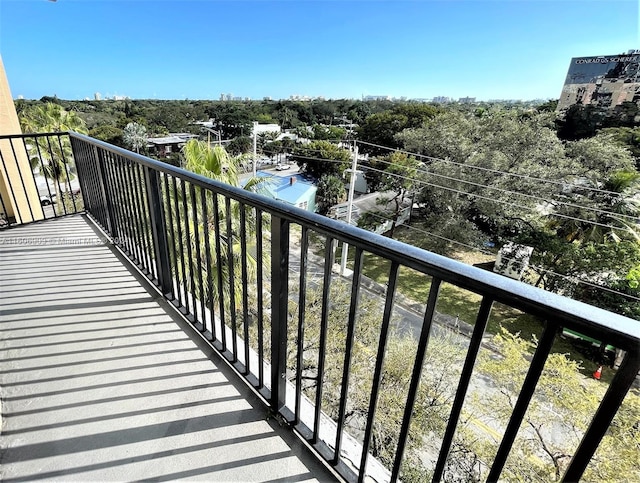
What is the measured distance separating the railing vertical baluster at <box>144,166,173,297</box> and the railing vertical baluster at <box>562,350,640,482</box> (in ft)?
6.67

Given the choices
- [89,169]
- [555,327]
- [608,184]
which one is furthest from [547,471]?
[608,184]

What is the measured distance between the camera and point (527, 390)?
26.2 inches

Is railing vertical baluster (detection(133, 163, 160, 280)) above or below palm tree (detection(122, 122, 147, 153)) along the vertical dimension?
above

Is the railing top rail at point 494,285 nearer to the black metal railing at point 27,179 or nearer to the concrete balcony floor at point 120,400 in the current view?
the concrete balcony floor at point 120,400

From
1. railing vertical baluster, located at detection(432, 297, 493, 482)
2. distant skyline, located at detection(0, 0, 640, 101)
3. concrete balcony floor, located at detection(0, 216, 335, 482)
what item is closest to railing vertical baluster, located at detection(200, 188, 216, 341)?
concrete balcony floor, located at detection(0, 216, 335, 482)

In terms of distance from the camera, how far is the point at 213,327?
1.77 meters

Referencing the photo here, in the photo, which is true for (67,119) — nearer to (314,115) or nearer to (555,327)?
(555,327)

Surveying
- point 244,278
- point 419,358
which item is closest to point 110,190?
point 244,278

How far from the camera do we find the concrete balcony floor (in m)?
1.17

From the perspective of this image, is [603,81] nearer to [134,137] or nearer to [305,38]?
[305,38]

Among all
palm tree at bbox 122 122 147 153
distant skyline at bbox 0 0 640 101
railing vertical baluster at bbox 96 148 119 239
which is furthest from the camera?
palm tree at bbox 122 122 147 153

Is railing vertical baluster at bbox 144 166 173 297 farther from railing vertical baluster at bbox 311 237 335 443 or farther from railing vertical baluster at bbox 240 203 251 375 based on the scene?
railing vertical baluster at bbox 311 237 335 443

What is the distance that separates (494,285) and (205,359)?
153 cm

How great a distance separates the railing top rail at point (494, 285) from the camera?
496mm
